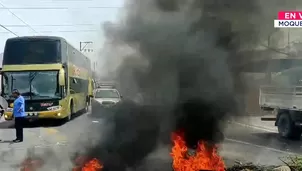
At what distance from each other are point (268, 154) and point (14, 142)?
7134 mm

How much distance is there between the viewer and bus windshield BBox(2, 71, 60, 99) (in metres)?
16.2

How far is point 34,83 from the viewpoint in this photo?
53.6 feet

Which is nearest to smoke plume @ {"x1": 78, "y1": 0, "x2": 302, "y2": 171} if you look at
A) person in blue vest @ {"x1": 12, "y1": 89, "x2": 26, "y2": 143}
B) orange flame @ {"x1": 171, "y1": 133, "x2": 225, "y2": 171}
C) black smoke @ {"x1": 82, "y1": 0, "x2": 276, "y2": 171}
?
black smoke @ {"x1": 82, "y1": 0, "x2": 276, "y2": 171}

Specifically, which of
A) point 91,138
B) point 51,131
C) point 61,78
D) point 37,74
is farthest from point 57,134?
point 91,138

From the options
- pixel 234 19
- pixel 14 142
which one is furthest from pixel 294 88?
pixel 14 142

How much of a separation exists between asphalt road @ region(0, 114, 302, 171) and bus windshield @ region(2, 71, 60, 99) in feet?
4.28

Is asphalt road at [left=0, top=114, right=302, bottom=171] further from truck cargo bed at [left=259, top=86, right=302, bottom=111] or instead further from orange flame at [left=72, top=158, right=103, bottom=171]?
truck cargo bed at [left=259, top=86, right=302, bottom=111]

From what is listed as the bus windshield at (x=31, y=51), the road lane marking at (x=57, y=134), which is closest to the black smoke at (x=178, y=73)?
the road lane marking at (x=57, y=134)

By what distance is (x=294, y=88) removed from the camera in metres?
13.0

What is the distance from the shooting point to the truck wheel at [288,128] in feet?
44.9

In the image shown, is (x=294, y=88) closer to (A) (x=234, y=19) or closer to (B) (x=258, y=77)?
(B) (x=258, y=77)

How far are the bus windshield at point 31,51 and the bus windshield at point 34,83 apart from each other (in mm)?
455

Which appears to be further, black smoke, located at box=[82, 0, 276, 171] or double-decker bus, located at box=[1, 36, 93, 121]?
double-decker bus, located at box=[1, 36, 93, 121]

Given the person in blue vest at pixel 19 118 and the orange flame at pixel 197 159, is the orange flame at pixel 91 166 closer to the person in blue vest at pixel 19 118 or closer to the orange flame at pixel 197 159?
the orange flame at pixel 197 159
